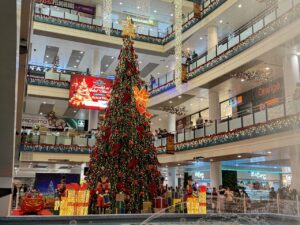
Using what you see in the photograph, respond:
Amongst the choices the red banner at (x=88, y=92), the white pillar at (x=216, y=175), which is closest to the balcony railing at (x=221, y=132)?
the white pillar at (x=216, y=175)

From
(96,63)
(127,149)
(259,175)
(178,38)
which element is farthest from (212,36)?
(127,149)

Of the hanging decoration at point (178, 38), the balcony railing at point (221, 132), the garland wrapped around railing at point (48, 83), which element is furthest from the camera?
the garland wrapped around railing at point (48, 83)

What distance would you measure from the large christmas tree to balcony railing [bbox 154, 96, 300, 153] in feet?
17.2

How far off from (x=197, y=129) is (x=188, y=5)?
512 inches

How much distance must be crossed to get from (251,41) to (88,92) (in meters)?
11.1

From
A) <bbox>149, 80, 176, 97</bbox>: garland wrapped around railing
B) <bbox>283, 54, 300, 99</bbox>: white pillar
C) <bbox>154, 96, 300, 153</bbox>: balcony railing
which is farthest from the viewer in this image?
<bbox>149, 80, 176, 97</bbox>: garland wrapped around railing

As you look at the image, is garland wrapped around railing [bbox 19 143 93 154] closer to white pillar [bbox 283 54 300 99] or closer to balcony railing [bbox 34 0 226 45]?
balcony railing [bbox 34 0 226 45]

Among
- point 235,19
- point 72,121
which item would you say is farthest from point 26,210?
point 72,121

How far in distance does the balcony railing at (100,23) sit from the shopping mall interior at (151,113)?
0.30ft

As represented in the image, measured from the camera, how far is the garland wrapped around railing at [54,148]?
2094cm

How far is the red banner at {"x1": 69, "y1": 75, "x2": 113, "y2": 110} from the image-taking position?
71.9ft

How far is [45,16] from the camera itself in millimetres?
22672

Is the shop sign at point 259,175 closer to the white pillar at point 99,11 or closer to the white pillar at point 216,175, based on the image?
the white pillar at point 216,175

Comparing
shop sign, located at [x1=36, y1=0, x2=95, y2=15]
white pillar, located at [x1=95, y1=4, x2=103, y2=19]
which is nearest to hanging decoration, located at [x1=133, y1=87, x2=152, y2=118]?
white pillar, located at [x1=95, y1=4, x2=103, y2=19]
